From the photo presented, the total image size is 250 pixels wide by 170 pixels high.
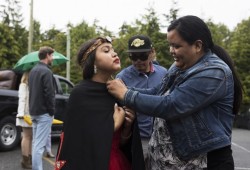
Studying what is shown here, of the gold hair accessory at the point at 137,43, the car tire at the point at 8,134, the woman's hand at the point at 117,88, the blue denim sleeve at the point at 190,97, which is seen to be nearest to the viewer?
the blue denim sleeve at the point at 190,97

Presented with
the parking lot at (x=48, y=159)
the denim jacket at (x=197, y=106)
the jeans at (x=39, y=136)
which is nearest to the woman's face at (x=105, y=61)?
the denim jacket at (x=197, y=106)

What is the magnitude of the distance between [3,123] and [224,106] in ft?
23.7

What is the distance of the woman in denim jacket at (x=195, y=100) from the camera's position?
2.05 meters

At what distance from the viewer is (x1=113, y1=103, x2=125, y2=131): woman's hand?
245cm

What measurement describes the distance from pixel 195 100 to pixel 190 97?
3 cm

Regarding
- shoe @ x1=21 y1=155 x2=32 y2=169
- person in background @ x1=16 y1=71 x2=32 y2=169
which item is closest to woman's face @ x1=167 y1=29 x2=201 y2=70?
person in background @ x1=16 y1=71 x2=32 y2=169

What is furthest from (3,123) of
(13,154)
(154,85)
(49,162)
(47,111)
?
(154,85)

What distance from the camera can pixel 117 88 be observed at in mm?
2252

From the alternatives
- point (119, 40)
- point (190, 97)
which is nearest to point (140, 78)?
point (190, 97)

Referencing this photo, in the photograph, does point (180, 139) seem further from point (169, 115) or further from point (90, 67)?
point (90, 67)

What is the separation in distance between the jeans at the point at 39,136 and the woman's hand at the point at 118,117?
350cm

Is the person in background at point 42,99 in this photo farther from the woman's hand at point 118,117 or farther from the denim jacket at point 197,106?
the denim jacket at point 197,106

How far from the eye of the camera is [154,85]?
3369mm

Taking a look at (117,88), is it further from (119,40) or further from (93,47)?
(119,40)
